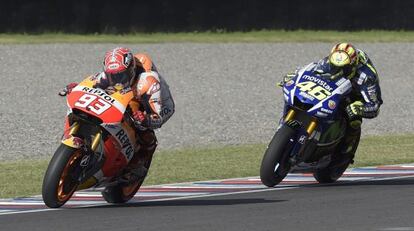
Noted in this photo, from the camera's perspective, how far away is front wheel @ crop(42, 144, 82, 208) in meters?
10.3

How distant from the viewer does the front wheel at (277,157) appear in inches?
470

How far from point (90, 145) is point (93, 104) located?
345 mm

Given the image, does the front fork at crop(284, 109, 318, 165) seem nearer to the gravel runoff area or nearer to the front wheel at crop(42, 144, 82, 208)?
A: the front wheel at crop(42, 144, 82, 208)

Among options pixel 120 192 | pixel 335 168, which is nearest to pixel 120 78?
pixel 120 192

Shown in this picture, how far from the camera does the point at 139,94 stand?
10.9 metres

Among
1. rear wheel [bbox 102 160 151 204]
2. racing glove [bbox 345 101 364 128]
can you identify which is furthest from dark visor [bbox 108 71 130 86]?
racing glove [bbox 345 101 364 128]

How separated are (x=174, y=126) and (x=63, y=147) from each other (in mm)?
10161

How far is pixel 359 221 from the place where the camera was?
31.8 feet

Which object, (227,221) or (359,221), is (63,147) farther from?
(359,221)

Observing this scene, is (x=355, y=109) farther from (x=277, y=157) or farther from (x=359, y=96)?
(x=277, y=157)

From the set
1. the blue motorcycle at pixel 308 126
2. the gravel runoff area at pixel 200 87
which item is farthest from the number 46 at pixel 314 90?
the gravel runoff area at pixel 200 87

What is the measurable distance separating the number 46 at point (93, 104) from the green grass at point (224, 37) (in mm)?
21103

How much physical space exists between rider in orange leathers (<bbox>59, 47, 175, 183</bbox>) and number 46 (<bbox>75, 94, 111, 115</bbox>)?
22 cm

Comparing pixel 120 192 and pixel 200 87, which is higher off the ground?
pixel 120 192
